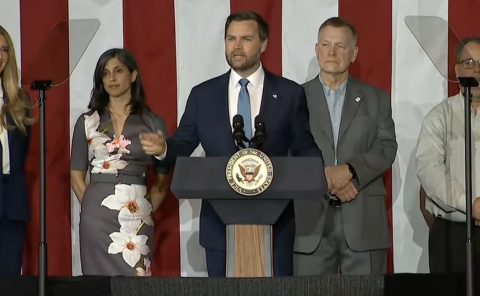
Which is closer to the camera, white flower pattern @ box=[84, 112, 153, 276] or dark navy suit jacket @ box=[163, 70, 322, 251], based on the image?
dark navy suit jacket @ box=[163, 70, 322, 251]

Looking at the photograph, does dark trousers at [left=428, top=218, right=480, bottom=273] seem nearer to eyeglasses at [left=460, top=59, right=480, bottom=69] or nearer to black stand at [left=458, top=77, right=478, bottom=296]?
eyeglasses at [left=460, top=59, right=480, bottom=69]

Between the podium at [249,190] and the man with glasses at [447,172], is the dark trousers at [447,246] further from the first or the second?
the podium at [249,190]

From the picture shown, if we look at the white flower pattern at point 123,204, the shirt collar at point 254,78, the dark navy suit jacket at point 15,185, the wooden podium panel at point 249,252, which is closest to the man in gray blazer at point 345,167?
the shirt collar at point 254,78

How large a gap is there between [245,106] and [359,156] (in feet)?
1.63

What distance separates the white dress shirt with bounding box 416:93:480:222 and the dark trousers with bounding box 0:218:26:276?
4.82 feet

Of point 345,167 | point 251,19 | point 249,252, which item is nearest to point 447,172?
point 345,167

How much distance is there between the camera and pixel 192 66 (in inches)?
147

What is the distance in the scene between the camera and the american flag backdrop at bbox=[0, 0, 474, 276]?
3.68 meters

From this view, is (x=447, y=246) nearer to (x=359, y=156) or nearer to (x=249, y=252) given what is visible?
(x=359, y=156)

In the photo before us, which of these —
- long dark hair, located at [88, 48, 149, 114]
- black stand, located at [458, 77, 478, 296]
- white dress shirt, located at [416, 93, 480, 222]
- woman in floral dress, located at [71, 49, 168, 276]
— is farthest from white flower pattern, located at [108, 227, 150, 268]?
black stand, located at [458, 77, 478, 296]

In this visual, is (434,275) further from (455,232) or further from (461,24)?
(461,24)

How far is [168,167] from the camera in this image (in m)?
3.49

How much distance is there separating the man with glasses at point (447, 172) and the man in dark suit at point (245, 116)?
0.48 metres

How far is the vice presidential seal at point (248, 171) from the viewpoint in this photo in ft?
8.00
